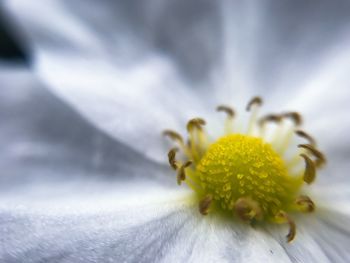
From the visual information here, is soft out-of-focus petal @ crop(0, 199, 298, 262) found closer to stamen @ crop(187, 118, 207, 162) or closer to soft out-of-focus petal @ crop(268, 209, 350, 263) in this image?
soft out-of-focus petal @ crop(268, 209, 350, 263)

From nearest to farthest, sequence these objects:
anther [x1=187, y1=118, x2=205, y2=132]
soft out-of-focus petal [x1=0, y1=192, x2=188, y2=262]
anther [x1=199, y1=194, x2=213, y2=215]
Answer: soft out-of-focus petal [x1=0, y1=192, x2=188, y2=262], anther [x1=199, y1=194, x2=213, y2=215], anther [x1=187, y1=118, x2=205, y2=132]

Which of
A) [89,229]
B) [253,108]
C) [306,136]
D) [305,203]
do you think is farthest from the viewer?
[253,108]

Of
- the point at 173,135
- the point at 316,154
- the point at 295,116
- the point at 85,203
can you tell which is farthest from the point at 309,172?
the point at 85,203

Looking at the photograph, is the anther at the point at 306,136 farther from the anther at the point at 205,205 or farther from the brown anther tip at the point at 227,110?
the anther at the point at 205,205

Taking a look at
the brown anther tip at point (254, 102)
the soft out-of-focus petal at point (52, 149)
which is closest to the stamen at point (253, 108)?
the brown anther tip at point (254, 102)

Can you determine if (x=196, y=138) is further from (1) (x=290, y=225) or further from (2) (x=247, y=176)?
(1) (x=290, y=225)

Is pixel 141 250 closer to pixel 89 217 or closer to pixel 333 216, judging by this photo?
pixel 89 217

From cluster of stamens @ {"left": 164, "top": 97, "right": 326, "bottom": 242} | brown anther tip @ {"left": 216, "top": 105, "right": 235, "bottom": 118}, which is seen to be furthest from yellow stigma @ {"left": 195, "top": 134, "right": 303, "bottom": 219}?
brown anther tip @ {"left": 216, "top": 105, "right": 235, "bottom": 118}
